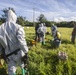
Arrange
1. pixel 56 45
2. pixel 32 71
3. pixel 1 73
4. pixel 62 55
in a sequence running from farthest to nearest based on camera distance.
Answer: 1. pixel 56 45
2. pixel 62 55
3. pixel 32 71
4. pixel 1 73

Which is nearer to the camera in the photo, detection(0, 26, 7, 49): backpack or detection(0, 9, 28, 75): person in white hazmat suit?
detection(0, 9, 28, 75): person in white hazmat suit

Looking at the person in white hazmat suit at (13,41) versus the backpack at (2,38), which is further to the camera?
the backpack at (2,38)

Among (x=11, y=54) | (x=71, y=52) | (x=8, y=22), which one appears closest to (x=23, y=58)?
(x=11, y=54)

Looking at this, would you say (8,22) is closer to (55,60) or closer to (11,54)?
(11,54)

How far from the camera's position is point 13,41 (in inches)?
228

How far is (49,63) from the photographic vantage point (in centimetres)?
960

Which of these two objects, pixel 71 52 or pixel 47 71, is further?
pixel 71 52

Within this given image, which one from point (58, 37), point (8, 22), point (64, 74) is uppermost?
point (8, 22)

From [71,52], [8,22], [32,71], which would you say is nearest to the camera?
[8,22]

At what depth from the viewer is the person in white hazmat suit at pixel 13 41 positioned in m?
5.60

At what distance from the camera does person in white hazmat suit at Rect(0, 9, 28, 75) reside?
18.4ft

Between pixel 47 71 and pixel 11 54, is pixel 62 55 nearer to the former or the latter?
pixel 47 71

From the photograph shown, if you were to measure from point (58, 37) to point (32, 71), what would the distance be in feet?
15.2

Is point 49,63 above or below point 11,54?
below
